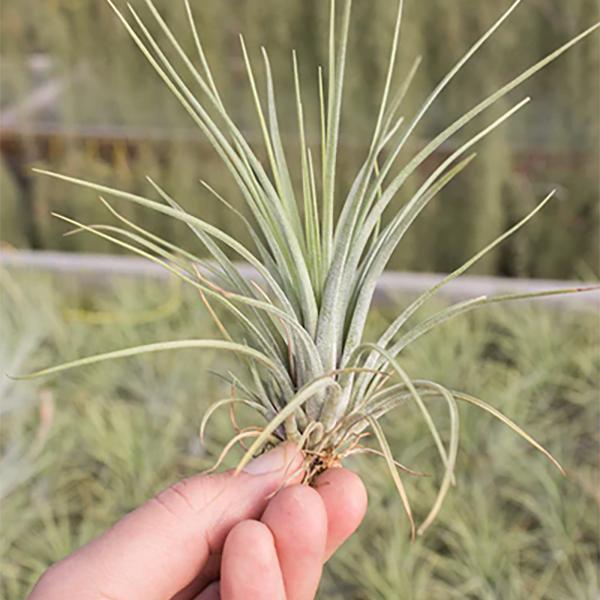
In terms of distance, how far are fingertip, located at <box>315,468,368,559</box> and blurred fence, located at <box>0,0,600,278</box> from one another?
3.43ft

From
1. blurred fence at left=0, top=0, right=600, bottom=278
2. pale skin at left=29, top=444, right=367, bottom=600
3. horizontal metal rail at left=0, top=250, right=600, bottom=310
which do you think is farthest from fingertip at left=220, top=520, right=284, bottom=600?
blurred fence at left=0, top=0, right=600, bottom=278

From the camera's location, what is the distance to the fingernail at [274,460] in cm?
48

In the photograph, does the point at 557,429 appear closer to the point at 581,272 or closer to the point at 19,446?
the point at 581,272

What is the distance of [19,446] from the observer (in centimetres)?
102

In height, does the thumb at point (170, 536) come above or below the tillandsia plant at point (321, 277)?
below

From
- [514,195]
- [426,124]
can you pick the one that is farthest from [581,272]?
[426,124]

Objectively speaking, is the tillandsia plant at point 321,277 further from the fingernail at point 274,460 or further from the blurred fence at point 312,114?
the blurred fence at point 312,114

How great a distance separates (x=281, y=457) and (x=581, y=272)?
3.66 ft

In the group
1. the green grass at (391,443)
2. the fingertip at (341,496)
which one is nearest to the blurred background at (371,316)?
the green grass at (391,443)

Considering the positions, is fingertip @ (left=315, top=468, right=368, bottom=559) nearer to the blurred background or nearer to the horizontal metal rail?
the blurred background

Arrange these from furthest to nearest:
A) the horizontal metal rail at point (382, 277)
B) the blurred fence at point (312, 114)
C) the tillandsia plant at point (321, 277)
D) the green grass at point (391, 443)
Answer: the blurred fence at point (312, 114)
the horizontal metal rail at point (382, 277)
the green grass at point (391, 443)
the tillandsia plant at point (321, 277)

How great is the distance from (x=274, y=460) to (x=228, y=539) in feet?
0.17

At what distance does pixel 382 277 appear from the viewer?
134 cm

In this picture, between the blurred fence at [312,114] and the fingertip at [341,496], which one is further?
the blurred fence at [312,114]
